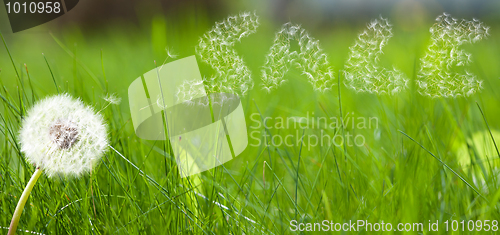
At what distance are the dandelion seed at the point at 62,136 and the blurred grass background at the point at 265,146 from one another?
80mm

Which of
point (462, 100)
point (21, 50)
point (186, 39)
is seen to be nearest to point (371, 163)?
point (462, 100)

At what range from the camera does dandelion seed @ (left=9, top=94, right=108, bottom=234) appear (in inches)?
21.6

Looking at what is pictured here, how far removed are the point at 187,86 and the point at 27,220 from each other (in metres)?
0.43

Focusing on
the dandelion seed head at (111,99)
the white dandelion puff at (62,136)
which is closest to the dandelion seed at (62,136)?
the white dandelion puff at (62,136)

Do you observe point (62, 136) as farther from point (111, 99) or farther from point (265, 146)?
point (265, 146)

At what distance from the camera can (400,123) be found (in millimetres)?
1122

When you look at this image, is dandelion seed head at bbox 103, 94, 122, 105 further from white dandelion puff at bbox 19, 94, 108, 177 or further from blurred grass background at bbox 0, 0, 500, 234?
white dandelion puff at bbox 19, 94, 108, 177

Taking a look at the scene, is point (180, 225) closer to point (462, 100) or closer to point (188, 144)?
point (188, 144)

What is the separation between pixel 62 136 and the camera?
1.82ft

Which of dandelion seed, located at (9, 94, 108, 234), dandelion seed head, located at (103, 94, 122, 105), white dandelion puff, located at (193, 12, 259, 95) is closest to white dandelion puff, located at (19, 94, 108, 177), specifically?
dandelion seed, located at (9, 94, 108, 234)

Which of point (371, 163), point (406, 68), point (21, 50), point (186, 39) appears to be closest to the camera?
point (371, 163)

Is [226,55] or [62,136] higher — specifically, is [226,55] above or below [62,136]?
above

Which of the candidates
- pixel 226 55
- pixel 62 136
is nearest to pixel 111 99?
pixel 62 136

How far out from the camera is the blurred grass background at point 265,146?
2.12 ft
